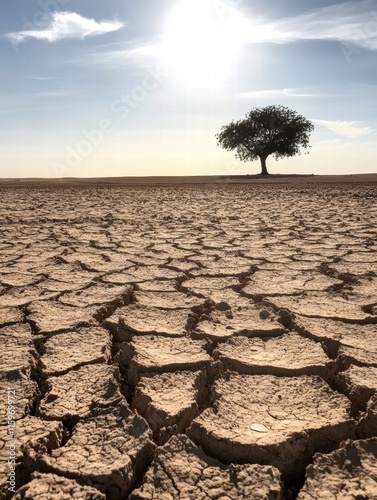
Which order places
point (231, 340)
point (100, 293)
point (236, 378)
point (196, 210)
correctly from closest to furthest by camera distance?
point (236, 378), point (231, 340), point (100, 293), point (196, 210)

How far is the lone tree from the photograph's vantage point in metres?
25.3

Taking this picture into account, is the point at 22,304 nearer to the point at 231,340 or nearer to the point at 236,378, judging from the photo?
the point at 231,340

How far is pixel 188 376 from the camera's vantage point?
1337mm

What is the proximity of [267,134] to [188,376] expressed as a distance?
84.3 ft

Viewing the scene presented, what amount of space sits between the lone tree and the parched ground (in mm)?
23690

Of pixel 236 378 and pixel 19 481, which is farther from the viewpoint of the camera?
pixel 236 378

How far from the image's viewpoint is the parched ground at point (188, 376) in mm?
923

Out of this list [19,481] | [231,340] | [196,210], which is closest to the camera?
[19,481]

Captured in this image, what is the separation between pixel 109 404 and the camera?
118 centimetres

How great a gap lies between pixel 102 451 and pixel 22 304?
1.19 meters

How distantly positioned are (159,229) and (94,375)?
2.95m

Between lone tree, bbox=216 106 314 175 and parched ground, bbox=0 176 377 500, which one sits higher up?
lone tree, bbox=216 106 314 175

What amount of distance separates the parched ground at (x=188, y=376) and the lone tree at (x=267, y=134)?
23690 mm

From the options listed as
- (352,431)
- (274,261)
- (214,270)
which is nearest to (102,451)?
(352,431)
